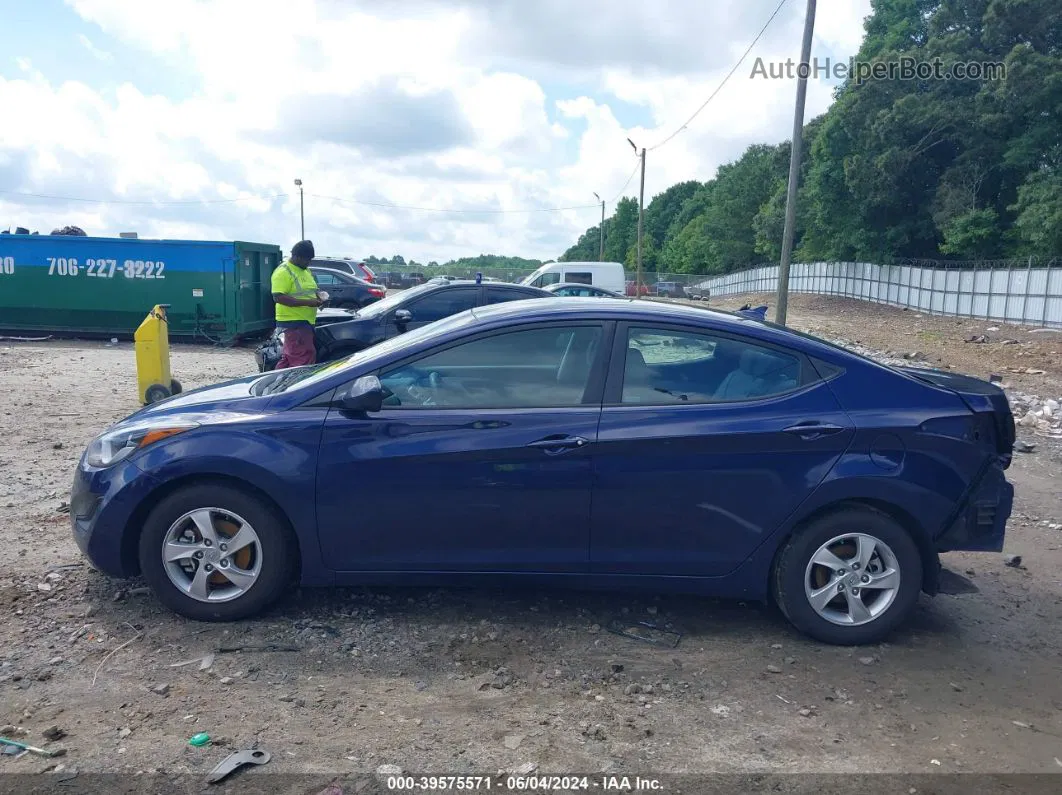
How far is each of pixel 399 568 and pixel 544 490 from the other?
80 centimetres

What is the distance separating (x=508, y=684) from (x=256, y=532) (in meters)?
1.40

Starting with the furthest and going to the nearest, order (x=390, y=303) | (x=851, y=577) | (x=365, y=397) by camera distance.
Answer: (x=390, y=303) < (x=851, y=577) < (x=365, y=397)

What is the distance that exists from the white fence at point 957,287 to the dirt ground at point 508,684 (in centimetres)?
2653

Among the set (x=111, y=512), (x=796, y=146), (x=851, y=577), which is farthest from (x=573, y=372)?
(x=796, y=146)

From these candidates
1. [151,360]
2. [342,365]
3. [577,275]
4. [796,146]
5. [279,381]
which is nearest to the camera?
[342,365]

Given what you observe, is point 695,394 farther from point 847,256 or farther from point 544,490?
point 847,256

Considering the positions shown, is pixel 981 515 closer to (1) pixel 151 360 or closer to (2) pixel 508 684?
(2) pixel 508 684

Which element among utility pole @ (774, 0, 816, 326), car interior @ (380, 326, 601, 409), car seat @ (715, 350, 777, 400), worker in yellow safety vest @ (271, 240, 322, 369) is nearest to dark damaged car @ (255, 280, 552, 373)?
worker in yellow safety vest @ (271, 240, 322, 369)

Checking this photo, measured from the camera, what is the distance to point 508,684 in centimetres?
404

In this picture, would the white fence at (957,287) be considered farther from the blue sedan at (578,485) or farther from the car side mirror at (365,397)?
the car side mirror at (365,397)

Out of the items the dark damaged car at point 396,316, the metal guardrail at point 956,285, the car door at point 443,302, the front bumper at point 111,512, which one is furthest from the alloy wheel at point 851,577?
the metal guardrail at point 956,285

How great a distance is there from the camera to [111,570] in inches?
178

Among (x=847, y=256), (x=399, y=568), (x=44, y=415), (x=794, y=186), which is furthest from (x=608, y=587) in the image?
(x=847, y=256)

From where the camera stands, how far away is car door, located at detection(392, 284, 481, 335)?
37.7ft
